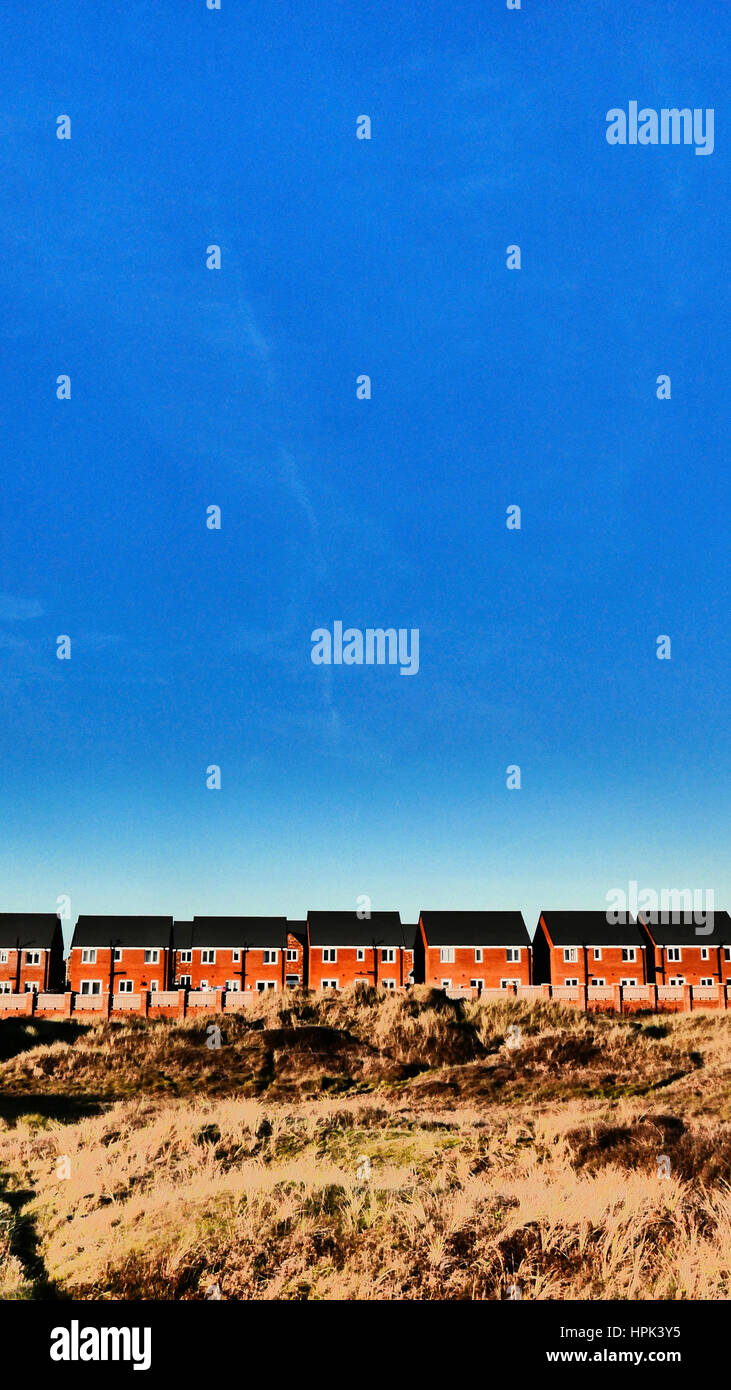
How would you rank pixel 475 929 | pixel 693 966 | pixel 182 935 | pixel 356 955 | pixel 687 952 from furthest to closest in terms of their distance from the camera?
pixel 182 935, pixel 356 955, pixel 475 929, pixel 687 952, pixel 693 966

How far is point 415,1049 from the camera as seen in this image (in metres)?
37.6

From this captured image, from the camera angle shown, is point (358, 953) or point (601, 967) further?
point (358, 953)

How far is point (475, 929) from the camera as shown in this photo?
240 ft

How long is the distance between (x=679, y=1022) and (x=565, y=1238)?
36.8m

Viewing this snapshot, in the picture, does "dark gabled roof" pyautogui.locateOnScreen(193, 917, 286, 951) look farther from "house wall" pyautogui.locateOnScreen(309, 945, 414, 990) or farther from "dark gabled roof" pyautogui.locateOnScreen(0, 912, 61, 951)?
"dark gabled roof" pyautogui.locateOnScreen(0, 912, 61, 951)

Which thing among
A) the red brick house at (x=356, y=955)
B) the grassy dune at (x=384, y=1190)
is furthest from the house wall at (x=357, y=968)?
the grassy dune at (x=384, y=1190)

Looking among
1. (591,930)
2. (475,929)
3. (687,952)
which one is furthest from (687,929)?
(475,929)

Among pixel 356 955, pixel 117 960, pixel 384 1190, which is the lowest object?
pixel 117 960

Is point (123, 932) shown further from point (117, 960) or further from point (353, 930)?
point (353, 930)

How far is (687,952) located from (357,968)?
26.2m

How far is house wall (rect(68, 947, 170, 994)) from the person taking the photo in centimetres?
7175

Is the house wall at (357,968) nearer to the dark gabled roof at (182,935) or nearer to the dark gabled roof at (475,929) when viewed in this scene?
the dark gabled roof at (475,929)

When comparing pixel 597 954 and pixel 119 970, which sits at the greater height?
pixel 597 954
